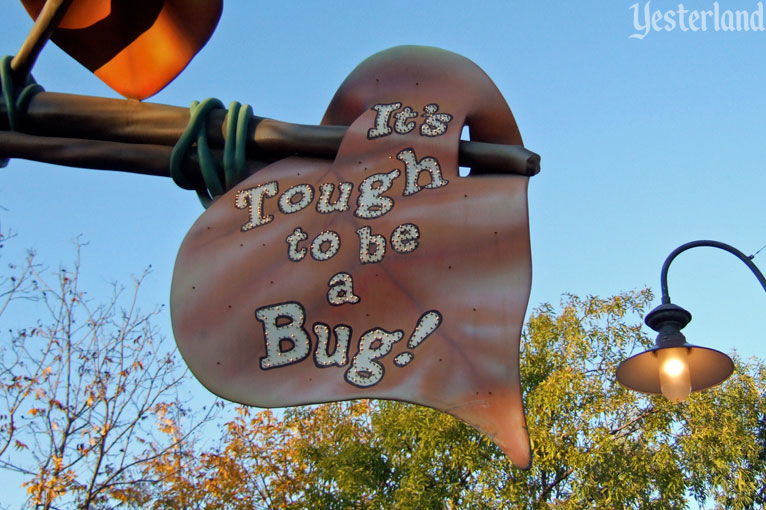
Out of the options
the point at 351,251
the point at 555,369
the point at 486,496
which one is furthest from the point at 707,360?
the point at 555,369

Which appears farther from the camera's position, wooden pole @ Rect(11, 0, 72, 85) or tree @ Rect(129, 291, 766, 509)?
tree @ Rect(129, 291, 766, 509)

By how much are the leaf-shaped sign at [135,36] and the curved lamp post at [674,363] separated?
285 centimetres

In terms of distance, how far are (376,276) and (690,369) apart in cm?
285

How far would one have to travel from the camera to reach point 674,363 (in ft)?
13.8

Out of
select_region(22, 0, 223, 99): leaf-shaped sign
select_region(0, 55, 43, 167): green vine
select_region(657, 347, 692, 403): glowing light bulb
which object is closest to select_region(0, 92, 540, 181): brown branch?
select_region(0, 55, 43, 167): green vine

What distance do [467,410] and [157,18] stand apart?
1.55 metres

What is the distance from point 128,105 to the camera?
224cm

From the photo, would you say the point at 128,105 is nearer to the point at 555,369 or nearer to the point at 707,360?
the point at 707,360

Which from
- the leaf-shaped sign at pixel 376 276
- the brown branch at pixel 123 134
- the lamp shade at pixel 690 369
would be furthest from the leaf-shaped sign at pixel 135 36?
the lamp shade at pixel 690 369

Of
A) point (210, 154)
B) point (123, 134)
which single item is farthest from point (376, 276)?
point (123, 134)

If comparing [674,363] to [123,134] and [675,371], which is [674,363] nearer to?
[675,371]

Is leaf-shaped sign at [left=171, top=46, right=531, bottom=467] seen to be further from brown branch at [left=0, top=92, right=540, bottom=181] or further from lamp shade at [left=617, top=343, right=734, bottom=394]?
lamp shade at [left=617, top=343, right=734, bottom=394]

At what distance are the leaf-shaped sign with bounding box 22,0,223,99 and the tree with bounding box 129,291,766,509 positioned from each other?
313 inches

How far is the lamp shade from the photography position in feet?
13.7
